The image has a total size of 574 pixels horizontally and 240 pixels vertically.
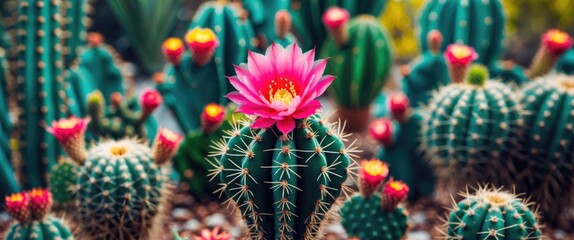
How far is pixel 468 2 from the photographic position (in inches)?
137

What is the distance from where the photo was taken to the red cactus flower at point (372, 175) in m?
2.54

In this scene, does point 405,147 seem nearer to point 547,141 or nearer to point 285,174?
point 547,141

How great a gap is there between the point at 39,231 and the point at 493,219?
1.51 meters

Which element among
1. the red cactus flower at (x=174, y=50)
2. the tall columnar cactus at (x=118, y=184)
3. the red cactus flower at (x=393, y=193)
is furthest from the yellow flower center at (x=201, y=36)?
the red cactus flower at (x=393, y=193)

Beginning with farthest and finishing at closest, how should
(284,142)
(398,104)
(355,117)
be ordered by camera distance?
(355,117), (398,104), (284,142)

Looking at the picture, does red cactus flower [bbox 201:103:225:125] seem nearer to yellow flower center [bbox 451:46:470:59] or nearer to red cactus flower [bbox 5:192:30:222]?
red cactus flower [bbox 5:192:30:222]

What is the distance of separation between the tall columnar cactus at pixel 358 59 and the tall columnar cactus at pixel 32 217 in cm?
172

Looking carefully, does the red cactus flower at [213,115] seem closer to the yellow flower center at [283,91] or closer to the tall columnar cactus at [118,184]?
the tall columnar cactus at [118,184]

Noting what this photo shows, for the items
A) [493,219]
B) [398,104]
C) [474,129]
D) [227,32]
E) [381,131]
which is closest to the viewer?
[493,219]

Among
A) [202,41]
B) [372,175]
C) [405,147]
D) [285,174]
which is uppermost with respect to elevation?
[202,41]

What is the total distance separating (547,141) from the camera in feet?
9.65

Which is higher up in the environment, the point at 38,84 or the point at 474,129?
the point at 38,84

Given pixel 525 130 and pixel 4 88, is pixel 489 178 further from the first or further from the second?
pixel 4 88

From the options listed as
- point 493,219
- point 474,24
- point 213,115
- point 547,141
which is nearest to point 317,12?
point 474,24
